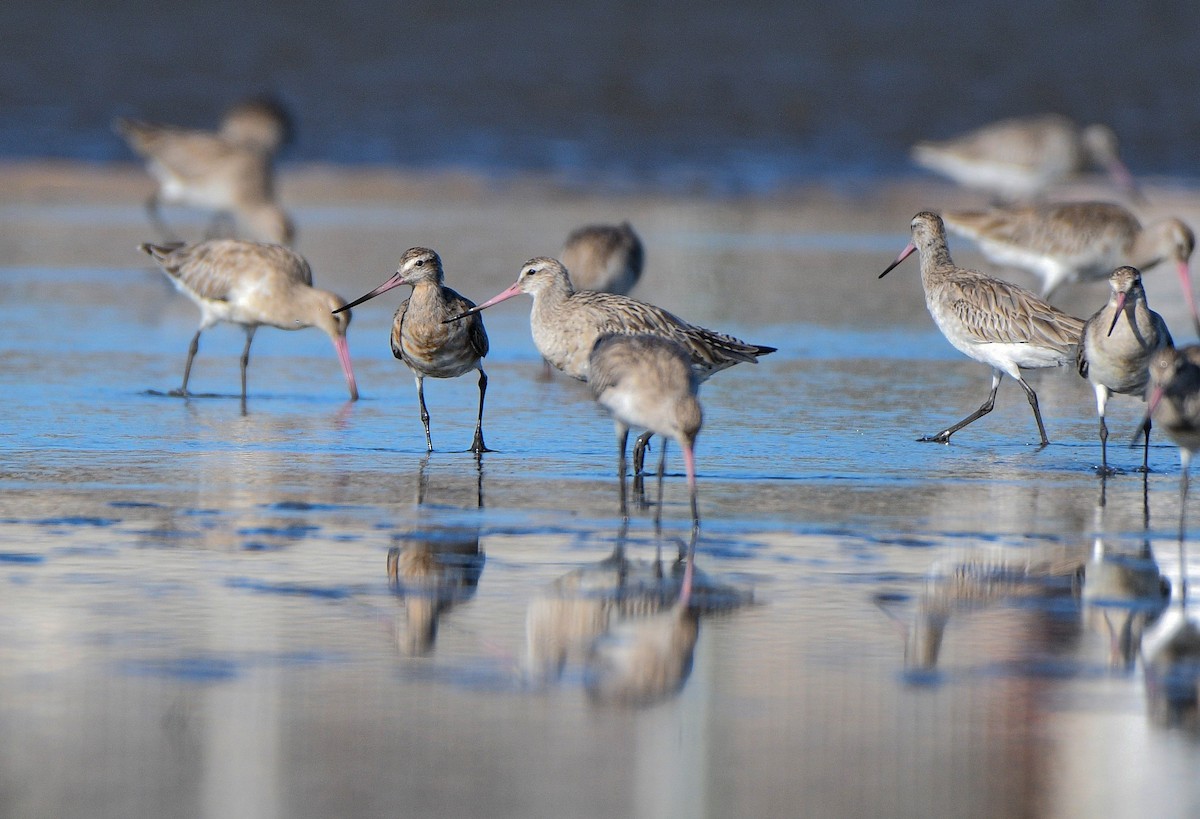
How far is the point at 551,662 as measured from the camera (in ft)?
17.2

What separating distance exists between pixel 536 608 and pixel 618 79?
26369mm

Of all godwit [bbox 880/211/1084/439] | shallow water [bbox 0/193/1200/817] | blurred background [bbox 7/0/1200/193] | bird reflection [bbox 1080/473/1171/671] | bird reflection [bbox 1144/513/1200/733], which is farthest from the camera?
blurred background [bbox 7/0/1200/193]

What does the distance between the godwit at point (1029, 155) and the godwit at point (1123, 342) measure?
11.6 m

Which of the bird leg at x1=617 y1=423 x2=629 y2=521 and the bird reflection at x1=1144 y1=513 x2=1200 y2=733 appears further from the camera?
the bird leg at x1=617 y1=423 x2=629 y2=521

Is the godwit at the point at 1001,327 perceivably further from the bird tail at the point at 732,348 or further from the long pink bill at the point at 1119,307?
the bird tail at the point at 732,348

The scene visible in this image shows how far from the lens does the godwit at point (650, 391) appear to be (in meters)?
6.97

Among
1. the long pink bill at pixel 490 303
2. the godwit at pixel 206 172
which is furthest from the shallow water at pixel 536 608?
the godwit at pixel 206 172

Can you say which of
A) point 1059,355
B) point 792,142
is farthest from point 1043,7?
point 1059,355

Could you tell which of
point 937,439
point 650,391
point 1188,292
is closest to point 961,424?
point 937,439

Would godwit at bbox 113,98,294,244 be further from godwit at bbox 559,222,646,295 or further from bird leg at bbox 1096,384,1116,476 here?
bird leg at bbox 1096,384,1116,476

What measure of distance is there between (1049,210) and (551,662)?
31.2 feet

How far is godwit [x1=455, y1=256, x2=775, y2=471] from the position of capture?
831cm

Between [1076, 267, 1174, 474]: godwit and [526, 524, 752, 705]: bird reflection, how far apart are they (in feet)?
8.75

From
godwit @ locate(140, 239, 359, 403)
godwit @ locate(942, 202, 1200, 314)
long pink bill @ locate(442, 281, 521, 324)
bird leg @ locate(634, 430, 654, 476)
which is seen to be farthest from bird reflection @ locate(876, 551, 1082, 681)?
godwit @ locate(942, 202, 1200, 314)
